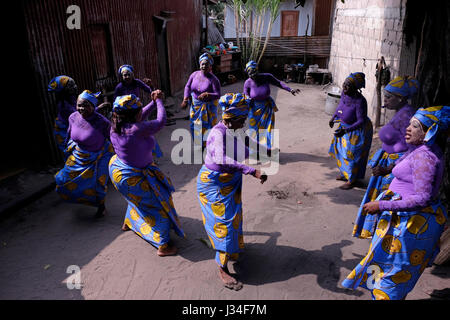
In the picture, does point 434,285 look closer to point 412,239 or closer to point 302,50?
point 412,239

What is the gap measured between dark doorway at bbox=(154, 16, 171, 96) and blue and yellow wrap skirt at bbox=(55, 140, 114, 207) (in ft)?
21.6

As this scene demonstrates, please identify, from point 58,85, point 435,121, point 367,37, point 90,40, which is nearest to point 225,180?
point 435,121

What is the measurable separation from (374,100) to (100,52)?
670 centimetres

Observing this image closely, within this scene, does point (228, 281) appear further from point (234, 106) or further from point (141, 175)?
point (234, 106)

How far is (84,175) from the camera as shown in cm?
436

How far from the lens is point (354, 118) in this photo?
5051mm

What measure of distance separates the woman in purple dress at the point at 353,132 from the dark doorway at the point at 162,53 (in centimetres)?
691

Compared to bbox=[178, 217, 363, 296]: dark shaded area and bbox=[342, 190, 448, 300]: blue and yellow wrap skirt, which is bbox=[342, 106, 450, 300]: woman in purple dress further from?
bbox=[178, 217, 363, 296]: dark shaded area

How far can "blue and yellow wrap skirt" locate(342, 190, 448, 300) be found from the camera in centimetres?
249

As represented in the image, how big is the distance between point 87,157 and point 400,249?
373 cm

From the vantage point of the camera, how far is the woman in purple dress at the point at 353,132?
4934mm

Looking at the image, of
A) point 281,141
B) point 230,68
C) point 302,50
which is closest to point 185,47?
point 230,68

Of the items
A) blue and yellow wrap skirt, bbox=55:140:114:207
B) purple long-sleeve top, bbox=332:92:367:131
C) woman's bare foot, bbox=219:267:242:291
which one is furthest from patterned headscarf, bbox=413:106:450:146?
blue and yellow wrap skirt, bbox=55:140:114:207

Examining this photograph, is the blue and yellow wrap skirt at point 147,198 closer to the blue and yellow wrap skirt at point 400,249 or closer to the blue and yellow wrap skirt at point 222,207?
the blue and yellow wrap skirt at point 222,207
